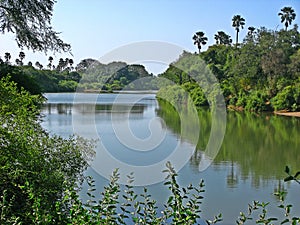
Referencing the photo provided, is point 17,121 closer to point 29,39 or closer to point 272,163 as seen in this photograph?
point 29,39

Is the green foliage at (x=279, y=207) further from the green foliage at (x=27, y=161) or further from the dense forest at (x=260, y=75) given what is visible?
the dense forest at (x=260, y=75)

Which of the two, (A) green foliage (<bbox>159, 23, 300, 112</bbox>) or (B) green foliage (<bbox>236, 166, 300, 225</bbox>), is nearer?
(B) green foliage (<bbox>236, 166, 300, 225</bbox>)

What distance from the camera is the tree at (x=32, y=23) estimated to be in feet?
22.2

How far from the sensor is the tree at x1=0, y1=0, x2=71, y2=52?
6758 millimetres

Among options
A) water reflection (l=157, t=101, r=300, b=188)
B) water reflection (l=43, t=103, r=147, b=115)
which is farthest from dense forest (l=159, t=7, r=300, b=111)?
water reflection (l=157, t=101, r=300, b=188)

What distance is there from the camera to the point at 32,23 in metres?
7.05

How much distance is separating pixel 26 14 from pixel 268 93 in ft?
89.3

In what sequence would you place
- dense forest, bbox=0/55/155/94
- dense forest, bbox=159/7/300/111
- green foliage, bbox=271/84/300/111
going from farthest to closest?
dense forest, bbox=159/7/300/111, green foliage, bbox=271/84/300/111, dense forest, bbox=0/55/155/94

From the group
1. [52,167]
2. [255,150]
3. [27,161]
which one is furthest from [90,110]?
[27,161]

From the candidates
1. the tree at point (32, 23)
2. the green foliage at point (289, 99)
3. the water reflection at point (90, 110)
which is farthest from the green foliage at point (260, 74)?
the tree at point (32, 23)

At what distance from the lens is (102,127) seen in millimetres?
17859

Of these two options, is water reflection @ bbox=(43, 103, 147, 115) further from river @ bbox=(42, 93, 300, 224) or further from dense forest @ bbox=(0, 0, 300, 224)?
river @ bbox=(42, 93, 300, 224)

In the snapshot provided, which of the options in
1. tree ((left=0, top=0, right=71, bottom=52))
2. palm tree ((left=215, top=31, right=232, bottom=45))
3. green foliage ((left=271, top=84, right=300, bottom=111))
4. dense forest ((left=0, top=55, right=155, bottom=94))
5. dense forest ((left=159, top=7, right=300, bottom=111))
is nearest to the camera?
tree ((left=0, top=0, right=71, bottom=52))

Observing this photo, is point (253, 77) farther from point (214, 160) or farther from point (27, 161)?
point (27, 161)
